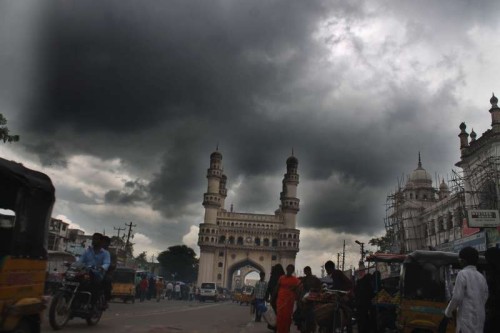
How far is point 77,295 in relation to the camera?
759 cm

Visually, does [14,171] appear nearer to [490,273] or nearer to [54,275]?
[490,273]

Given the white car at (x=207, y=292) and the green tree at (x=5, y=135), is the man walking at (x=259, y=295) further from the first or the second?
the white car at (x=207, y=292)

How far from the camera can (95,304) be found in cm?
790

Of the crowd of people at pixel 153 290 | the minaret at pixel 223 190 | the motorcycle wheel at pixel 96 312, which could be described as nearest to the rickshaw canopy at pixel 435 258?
the motorcycle wheel at pixel 96 312

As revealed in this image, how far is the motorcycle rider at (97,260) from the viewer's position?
7.79 meters

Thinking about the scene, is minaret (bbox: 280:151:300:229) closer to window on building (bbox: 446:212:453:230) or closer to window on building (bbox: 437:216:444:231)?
window on building (bbox: 437:216:444:231)

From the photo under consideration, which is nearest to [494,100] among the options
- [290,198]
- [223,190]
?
[290,198]

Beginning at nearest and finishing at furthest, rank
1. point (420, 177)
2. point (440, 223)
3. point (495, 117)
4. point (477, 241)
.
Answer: point (477, 241)
point (495, 117)
point (440, 223)
point (420, 177)

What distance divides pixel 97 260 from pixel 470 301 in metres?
6.19

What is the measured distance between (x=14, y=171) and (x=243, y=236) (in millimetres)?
74511

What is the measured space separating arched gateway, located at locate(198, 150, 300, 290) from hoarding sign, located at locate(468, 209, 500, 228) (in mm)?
60423

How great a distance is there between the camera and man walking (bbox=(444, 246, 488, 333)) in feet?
14.5

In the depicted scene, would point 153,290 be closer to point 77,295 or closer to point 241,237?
point 77,295

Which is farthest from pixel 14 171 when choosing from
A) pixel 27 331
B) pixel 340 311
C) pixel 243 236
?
pixel 243 236
